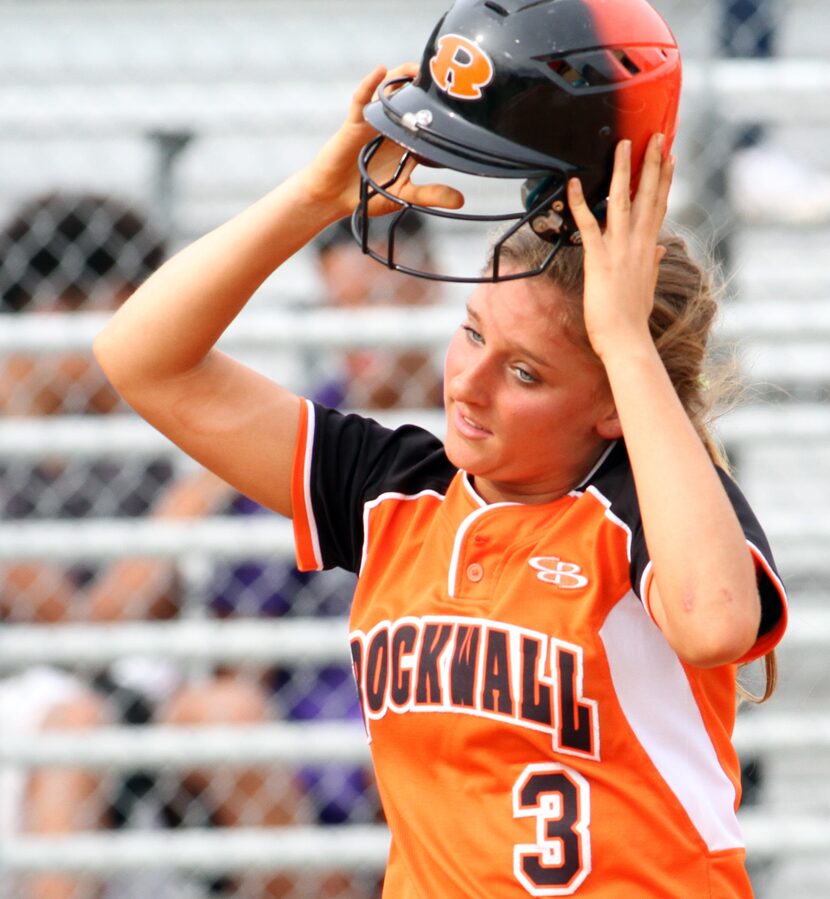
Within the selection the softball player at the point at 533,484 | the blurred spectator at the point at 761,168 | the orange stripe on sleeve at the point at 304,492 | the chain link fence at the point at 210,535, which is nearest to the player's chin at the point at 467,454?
the softball player at the point at 533,484

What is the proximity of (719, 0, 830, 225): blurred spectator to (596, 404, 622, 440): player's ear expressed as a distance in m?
1.98

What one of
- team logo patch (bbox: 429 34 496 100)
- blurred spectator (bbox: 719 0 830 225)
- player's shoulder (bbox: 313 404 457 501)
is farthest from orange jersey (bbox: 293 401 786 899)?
blurred spectator (bbox: 719 0 830 225)

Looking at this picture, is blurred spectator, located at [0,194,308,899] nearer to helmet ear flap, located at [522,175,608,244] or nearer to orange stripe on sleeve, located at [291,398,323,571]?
orange stripe on sleeve, located at [291,398,323,571]

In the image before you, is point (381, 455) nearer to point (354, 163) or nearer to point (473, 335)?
point (473, 335)

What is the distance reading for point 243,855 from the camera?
321 centimetres

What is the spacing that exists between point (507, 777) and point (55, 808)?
6.87ft

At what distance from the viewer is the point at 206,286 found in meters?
1.70

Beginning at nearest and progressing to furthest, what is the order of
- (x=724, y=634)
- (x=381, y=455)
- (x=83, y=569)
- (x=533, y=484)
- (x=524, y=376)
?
(x=724, y=634)
(x=524, y=376)
(x=533, y=484)
(x=381, y=455)
(x=83, y=569)

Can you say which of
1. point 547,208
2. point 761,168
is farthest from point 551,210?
point 761,168

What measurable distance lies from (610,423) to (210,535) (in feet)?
6.08

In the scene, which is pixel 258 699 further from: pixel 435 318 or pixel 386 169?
pixel 386 169

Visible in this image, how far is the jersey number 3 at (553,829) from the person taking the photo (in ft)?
4.96

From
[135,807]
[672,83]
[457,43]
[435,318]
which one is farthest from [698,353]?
[135,807]

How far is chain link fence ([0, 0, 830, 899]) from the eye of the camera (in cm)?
327
